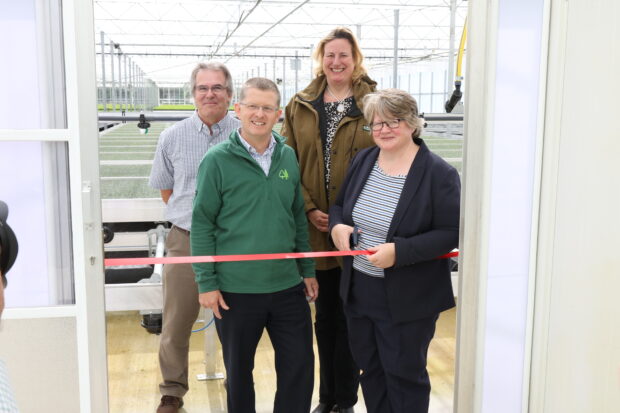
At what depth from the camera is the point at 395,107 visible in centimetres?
248

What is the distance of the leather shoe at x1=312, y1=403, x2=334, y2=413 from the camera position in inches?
129

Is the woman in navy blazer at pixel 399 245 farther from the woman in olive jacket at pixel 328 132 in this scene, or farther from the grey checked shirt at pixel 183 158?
the grey checked shirt at pixel 183 158

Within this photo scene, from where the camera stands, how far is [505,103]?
2270 millimetres

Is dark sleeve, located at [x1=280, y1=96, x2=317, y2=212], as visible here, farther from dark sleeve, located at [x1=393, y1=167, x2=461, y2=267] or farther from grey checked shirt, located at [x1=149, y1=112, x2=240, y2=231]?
dark sleeve, located at [x1=393, y1=167, x2=461, y2=267]

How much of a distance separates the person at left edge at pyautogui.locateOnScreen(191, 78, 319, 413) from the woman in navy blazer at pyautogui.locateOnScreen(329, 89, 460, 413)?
0.23 meters

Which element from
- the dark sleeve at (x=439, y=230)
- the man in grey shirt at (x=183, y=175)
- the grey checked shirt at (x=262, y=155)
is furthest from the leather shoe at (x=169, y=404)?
the dark sleeve at (x=439, y=230)

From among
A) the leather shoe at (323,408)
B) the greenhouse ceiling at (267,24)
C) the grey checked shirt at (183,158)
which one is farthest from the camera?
the greenhouse ceiling at (267,24)

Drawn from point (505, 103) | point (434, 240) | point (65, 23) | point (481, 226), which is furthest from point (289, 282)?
point (65, 23)

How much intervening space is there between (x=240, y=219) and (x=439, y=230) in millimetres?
731

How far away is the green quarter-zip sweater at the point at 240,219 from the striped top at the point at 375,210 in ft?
0.92

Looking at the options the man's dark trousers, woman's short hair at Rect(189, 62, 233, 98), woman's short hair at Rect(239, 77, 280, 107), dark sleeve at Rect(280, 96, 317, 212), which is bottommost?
the man's dark trousers

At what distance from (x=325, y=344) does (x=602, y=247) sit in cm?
142

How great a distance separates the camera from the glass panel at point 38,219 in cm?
207

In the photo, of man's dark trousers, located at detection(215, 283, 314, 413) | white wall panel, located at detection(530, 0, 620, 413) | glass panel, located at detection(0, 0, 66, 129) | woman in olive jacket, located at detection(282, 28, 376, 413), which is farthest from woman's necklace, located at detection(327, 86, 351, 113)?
glass panel, located at detection(0, 0, 66, 129)
